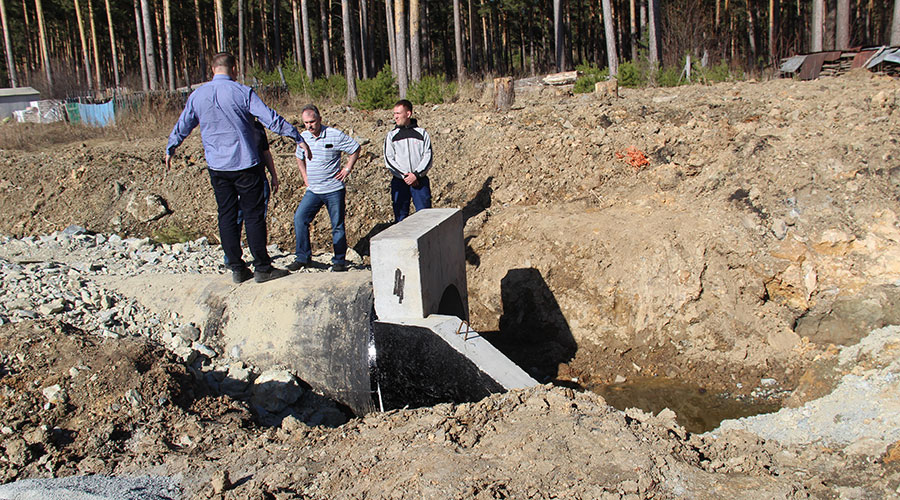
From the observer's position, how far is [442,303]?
4785 mm

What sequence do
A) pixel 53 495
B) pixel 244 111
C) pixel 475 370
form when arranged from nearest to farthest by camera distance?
pixel 53 495 → pixel 475 370 → pixel 244 111

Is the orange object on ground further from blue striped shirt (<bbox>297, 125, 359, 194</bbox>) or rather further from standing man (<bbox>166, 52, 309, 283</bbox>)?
standing man (<bbox>166, 52, 309, 283</bbox>)

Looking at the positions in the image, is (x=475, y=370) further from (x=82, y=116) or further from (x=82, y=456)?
(x=82, y=116)

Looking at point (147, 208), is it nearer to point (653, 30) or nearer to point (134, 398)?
point (134, 398)

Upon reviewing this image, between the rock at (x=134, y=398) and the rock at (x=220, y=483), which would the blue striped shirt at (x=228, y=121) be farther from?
the rock at (x=220, y=483)

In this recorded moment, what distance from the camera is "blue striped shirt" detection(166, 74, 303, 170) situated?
175 inches

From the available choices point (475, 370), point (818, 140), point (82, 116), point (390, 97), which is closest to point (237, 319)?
point (475, 370)

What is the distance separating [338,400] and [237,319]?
103 cm

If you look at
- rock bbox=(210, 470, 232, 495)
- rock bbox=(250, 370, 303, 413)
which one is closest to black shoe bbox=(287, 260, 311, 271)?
rock bbox=(250, 370, 303, 413)

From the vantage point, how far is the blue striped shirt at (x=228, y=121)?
14.5 ft

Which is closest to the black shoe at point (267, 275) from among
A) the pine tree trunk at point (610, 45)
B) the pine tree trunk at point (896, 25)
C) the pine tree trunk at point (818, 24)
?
the pine tree trunk at point (610, 45)

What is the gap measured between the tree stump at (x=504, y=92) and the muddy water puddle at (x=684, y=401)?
18.8ft

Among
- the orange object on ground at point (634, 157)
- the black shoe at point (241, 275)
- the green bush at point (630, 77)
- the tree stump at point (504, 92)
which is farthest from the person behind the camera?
the green bush at point (630, 77)

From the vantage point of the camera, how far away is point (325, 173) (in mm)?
5594
